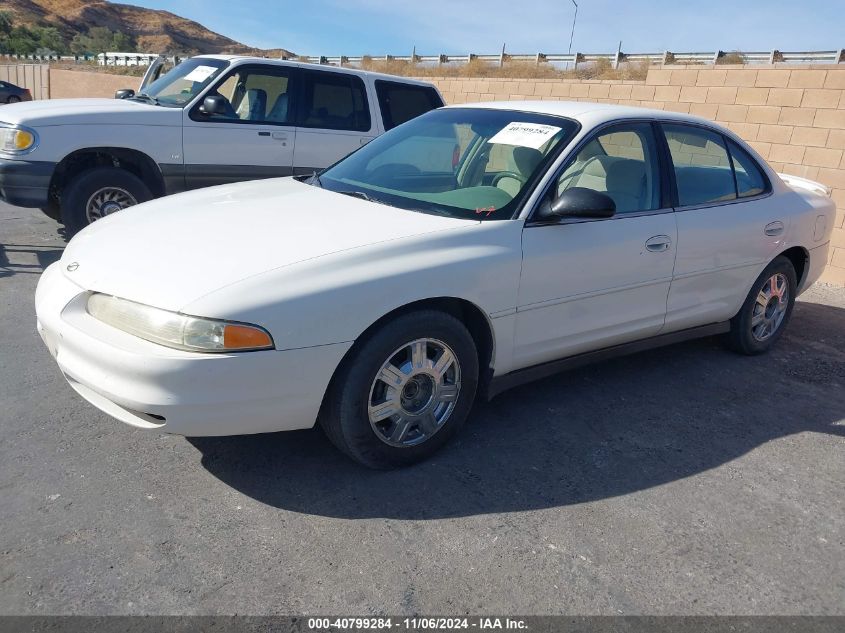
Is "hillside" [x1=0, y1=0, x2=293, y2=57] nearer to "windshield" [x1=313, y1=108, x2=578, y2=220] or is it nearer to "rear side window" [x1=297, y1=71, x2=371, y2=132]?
"rear side window" [x1=297, y1=71, x2=371, y2=132]

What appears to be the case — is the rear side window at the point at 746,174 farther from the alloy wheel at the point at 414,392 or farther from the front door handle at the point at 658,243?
the alloy wheel at the point at 414,392

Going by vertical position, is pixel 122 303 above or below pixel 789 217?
below

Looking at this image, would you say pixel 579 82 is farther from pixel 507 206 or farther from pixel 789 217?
pixel 507 206

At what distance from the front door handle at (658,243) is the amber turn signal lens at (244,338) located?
7.68ft

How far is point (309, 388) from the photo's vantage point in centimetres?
289

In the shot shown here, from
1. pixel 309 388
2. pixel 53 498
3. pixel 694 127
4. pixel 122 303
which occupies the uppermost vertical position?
pixel 694 127

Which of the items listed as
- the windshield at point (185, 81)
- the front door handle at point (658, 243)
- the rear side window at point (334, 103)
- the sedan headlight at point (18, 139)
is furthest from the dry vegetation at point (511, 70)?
the front door handle at point (658, 243)

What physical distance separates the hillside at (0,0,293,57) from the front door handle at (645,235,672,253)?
244ft

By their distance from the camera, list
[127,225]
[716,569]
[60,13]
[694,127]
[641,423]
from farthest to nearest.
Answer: [60,13] → [694,127] → [641,423] → [127,225] → [716,569]

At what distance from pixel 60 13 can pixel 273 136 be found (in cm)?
8812

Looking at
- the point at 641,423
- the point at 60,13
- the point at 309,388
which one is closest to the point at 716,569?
the point at 641,423

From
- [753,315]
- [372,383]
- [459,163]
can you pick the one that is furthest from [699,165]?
[372,383]

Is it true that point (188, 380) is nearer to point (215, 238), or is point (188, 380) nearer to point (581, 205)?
point (215, 238)

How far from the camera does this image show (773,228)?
4844 mm
